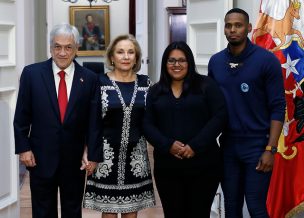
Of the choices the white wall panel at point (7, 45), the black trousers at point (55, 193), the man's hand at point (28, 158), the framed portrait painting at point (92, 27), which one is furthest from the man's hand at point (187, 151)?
the framed portrait painting at point (92, 27)

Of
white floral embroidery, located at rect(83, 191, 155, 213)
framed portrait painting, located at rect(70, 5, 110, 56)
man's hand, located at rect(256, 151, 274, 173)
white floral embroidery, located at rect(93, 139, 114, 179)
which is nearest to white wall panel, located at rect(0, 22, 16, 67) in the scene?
white floral embroidery, located at rect(93, 139, 114, 179)

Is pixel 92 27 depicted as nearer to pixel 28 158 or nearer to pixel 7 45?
pixel 7 45

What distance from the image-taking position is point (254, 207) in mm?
2799

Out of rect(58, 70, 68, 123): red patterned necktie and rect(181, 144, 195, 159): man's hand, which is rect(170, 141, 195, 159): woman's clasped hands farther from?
rect(58, 70, 68, 123): red patterned necktie

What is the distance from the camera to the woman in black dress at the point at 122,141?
2977 millimetres

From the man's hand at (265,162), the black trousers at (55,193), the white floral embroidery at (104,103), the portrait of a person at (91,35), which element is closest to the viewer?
the man's hand at (265,162)

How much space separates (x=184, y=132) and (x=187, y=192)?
347mm

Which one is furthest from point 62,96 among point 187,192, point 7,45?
point 7,45

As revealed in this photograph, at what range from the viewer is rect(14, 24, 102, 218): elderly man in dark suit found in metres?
2.78

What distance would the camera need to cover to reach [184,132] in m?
2.81

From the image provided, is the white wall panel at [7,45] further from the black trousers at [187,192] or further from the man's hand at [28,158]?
the black trousers at [187,192]

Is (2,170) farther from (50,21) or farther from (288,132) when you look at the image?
(50,21)

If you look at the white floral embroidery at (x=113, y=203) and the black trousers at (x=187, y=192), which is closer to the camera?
the black trousers at (x=187, y=192)

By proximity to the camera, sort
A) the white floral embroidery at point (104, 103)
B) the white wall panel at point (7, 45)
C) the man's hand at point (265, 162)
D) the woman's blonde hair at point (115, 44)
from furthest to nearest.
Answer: the white wall panel at point (7, 45)
the woman's blonde hair at point (115, 44)
the white floral embroidery at point (104, 103)
the man's hand at point (265, 162)
